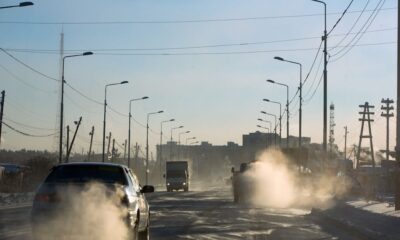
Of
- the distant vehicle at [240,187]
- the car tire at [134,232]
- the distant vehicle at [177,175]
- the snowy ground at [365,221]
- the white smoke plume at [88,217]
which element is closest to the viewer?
the white smoke plume at [88,217]

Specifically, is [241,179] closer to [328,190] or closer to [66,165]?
[328,190]

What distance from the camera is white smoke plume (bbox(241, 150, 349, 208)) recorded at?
4581 centimetres

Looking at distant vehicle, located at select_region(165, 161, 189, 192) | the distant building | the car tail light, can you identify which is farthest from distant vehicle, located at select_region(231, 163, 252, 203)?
the distant building

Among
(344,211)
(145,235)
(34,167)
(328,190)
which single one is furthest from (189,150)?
(145,235)

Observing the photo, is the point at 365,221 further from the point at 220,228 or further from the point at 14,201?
the point at 14,201

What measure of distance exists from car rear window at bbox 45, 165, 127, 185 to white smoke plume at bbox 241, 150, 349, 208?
1005 inches

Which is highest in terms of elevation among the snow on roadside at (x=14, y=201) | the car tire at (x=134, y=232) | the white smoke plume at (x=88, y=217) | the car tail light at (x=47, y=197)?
the car tail light at (x=47, y=197)

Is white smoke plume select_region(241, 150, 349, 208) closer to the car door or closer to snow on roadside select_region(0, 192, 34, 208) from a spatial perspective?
snow on roadside select_region(0, 192, 34, 208)

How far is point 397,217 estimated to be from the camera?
87.0ft

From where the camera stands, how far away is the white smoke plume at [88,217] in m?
13.7

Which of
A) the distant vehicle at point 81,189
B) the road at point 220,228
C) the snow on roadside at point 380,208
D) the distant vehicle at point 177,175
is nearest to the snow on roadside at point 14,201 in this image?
the road at point 220,228

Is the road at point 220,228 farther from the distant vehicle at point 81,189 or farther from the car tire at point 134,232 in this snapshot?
the car tire at point 134,232

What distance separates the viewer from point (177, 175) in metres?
80.2

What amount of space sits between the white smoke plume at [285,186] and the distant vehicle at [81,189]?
25.3m
